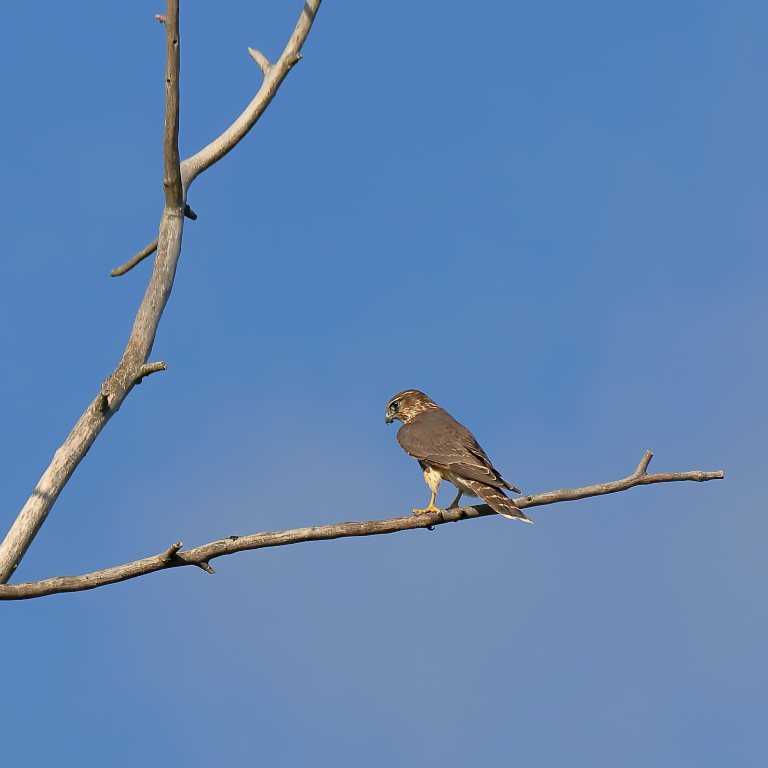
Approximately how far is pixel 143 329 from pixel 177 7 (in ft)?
7.79

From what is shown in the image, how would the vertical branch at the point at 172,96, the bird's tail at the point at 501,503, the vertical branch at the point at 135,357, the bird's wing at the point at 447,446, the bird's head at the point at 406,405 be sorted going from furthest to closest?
the bird's head at the point at 406,405
the bird's wing at the point at 447,446
the bird's tail at the point at 501,503
the vertical branch at the point at 172,96
the vertical branch at the point at 135,357

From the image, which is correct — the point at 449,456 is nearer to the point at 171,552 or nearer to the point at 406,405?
the point at 406,405

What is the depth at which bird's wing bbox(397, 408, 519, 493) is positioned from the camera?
7.32 metres

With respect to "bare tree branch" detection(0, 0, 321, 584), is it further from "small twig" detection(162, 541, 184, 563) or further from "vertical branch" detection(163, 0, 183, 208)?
"small twig" detection(162, 541, 184, 563)

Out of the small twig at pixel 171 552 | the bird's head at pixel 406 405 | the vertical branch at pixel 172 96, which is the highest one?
the bird's head at pixel 406 405

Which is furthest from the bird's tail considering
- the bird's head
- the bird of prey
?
the bird's head

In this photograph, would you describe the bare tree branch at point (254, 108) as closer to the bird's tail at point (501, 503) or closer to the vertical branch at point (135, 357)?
the vertical branch at point (135, 357)

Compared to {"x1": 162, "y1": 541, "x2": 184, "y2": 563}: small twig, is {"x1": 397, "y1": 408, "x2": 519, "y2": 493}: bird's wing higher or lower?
higher

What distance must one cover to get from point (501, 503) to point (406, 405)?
2.67m

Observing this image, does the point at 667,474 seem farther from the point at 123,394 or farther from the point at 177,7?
the point at 177,7

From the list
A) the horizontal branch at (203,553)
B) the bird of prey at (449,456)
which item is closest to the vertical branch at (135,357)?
the horizontal branch at (203,553)

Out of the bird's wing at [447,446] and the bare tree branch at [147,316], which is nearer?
the bare tree branch at [147,316]

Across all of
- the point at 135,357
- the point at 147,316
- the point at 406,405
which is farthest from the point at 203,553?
the point at 406,405

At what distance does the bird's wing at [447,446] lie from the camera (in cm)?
732
